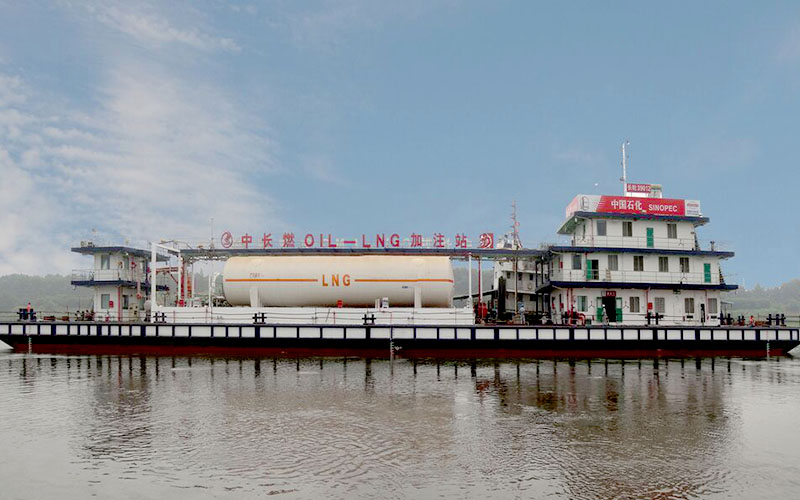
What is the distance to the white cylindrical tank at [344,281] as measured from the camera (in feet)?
137

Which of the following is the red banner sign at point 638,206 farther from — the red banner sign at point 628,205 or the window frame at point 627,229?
the window frame at point 627,229

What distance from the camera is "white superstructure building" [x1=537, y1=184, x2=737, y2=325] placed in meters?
44.4

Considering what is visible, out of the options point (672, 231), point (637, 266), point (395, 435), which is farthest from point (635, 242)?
point (395, 435)

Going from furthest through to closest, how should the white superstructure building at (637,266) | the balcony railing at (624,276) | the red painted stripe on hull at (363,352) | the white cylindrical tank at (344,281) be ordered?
1. the balcony railing at (624,276)
2. the white superstructure building at (637,266)
3. the white cylindrical tank at (344,281)
4. the red painted stripe on hull at (363,352)

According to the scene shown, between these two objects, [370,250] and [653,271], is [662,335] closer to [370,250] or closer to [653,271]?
[653,271]

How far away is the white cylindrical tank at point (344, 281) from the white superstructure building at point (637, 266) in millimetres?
9813

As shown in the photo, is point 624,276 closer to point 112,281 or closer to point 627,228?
point 627,228

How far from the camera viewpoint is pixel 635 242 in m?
45.3

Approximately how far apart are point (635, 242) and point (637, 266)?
1935 millimetres

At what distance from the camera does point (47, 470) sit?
13.4 m

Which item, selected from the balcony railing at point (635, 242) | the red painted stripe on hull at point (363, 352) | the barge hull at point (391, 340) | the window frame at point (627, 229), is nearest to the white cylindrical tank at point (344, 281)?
the barge hull at point (391, 340)

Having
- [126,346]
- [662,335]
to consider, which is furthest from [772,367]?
[126,346]

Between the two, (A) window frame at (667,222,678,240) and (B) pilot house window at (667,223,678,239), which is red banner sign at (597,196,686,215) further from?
(B) pilot house window at (667,223,678,239)

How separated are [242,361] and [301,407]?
53.4ft
